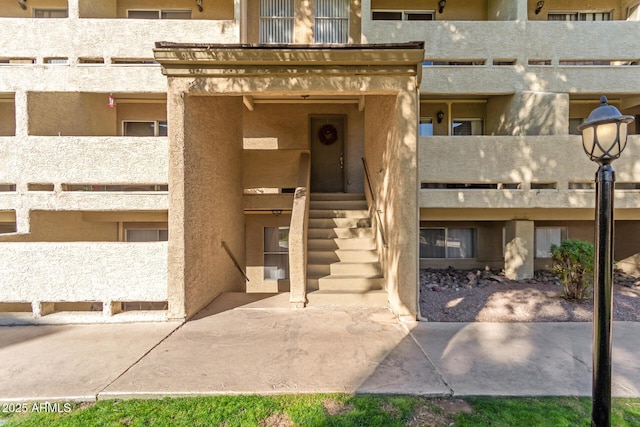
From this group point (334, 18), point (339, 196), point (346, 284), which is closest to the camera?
point (346, 284)

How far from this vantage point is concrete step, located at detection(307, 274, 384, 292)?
6086 millimetres

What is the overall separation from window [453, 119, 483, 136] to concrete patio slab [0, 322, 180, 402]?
922 cm

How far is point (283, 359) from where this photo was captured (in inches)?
151

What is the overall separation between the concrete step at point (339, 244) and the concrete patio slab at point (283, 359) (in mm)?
1976

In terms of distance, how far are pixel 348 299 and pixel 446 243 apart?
5354 millimetres

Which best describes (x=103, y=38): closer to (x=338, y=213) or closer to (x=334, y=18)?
(x=334, y=18)

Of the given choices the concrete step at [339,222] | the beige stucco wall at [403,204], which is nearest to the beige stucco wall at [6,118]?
the concrete step at [339,222]

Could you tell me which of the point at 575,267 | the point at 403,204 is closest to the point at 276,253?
the point at 403,204

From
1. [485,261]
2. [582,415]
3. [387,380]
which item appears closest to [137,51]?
[387,380]

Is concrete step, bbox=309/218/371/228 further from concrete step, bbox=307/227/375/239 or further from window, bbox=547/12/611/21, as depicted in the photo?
window, bbox=547/12/611/21

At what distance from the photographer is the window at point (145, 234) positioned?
972cm

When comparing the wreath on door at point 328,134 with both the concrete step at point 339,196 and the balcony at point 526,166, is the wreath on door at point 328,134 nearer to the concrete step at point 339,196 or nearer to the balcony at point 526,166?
the concrete step at point 339,196

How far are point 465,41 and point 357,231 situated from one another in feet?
19.4

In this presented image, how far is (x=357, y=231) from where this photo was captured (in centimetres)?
734
